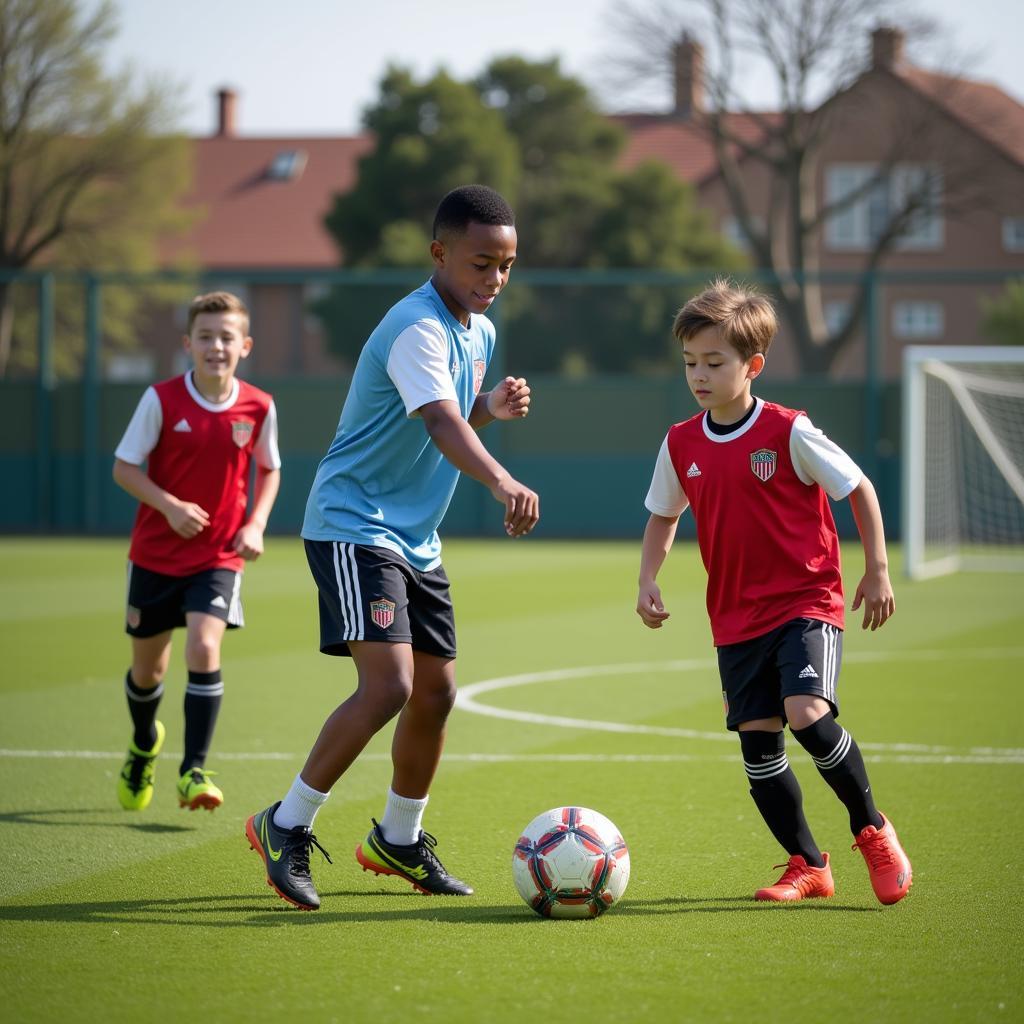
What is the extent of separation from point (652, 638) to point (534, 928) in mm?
7547

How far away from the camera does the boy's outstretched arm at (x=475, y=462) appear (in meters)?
4.07

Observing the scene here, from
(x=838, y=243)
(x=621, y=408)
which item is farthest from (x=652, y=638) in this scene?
(x=838, y=243)

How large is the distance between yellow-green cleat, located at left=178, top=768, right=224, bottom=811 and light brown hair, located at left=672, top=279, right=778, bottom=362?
2.40 m

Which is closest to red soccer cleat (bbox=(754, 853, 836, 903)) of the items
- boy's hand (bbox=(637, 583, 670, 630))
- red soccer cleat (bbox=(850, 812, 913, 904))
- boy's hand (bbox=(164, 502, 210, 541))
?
red soccer cleat (bbox=(850, 812, 913, 904))

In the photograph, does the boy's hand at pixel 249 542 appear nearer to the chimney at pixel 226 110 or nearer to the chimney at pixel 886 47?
the chimney at pixel 886 47

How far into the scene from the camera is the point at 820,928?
14.1 feet

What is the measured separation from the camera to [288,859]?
4527 mm

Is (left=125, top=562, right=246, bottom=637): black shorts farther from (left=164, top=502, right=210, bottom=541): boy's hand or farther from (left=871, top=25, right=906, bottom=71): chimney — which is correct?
(left=871, top=25, right=906, bottom=71): chimney

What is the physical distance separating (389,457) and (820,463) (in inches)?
49.4

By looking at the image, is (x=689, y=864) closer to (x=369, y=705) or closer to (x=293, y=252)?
(x=369, y=705)

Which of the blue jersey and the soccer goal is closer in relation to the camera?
the blue jersey

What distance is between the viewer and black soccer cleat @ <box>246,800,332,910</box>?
14.7 feet

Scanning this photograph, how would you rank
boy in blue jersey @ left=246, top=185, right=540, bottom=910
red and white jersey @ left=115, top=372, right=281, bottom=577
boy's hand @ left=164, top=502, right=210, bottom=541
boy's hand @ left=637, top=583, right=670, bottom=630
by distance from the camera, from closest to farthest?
boy in blue jersey @ left=246, top=185, right=540, bottom=910, boy's hand @ left=637, top=583, right=670, bottom=630, boy's hand @ left=164, top=502, right=210, bottom=541, red and white jersey @ left=115, top=372, right=281, bottom=577

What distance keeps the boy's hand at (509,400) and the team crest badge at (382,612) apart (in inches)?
Answer: 25.3
